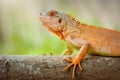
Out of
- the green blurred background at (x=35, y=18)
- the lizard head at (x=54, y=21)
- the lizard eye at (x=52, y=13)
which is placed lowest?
the green blurred background at (x=35, y=18)

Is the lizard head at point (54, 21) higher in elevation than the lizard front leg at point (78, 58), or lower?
higher

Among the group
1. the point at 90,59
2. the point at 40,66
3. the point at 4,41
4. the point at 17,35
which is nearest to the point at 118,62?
the point at 90,59

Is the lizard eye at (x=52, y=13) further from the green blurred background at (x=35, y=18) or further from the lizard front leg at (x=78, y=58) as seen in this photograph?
the green blurred background at (x=35, y=18)

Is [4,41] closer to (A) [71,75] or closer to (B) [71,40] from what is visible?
(B) [71,40]

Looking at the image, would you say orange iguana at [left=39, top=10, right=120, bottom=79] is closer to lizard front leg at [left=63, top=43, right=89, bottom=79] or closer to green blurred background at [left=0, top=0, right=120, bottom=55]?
lizard front leg at [left=63, top=43, right=89, bottom=79]

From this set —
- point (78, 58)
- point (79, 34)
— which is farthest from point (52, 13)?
point (78, 58)

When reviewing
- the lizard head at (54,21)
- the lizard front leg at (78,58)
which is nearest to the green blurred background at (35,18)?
the lizard head at (54,21)

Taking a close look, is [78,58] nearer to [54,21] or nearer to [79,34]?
[79,34]
